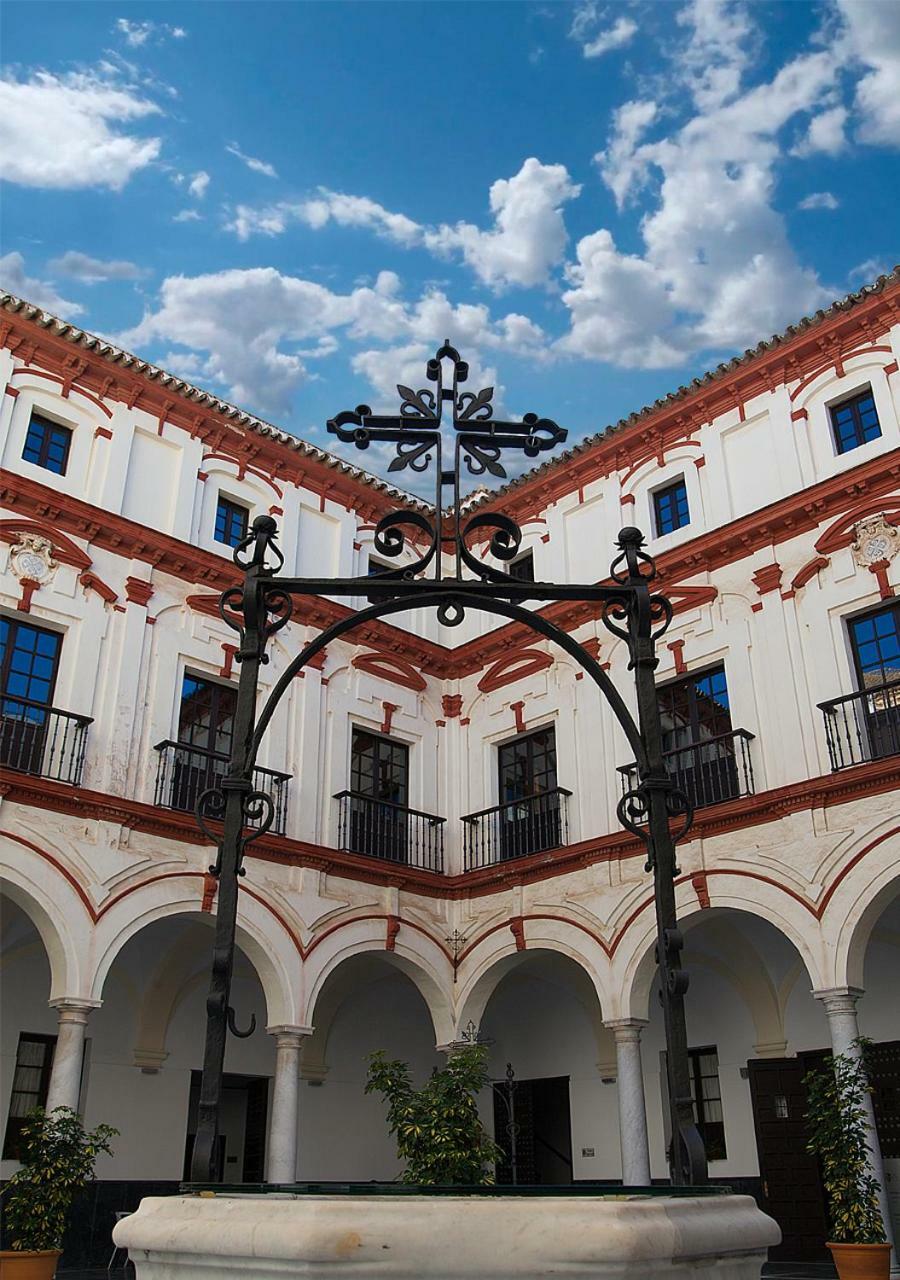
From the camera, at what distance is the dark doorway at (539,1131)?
1502 centimetres

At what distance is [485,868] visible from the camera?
1422 centimetres

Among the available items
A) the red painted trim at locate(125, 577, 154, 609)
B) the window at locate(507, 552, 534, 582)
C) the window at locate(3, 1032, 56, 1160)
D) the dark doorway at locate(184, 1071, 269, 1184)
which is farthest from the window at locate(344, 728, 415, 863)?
the window at locate(3, 1032, 56, 1160)

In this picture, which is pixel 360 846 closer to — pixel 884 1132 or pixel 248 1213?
pixel 884 1132

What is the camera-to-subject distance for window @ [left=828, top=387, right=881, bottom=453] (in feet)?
41.8

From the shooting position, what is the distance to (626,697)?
13.9 m

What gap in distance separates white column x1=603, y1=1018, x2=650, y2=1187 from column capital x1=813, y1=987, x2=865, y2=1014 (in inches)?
90.6

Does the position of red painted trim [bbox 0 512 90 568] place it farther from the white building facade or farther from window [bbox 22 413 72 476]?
window [bbox 22 413 72 476]

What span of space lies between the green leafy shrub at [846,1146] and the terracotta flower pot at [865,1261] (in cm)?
11

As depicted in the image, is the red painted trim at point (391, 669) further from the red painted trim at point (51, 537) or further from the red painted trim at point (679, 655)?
the red painted trim at point (51, 537)

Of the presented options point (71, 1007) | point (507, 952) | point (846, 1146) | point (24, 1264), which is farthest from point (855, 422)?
point (24, 1264)

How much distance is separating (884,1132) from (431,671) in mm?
8006

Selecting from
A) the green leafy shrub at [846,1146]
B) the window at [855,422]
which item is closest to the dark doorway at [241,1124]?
the green leafy shrub at [846,1146]

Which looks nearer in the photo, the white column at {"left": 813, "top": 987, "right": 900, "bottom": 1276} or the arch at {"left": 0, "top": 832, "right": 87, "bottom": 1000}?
the white column at {"left": 813, "top": 987, "right": 900, "bottom": 1276}

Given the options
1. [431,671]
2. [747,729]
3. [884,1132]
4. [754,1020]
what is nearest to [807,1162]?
[884,1132]
